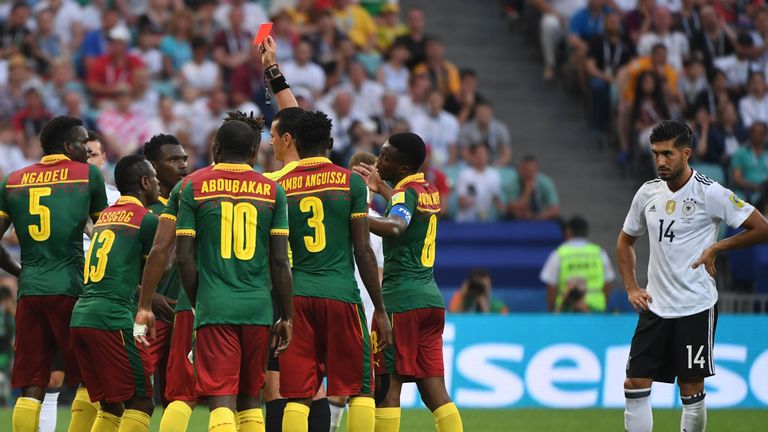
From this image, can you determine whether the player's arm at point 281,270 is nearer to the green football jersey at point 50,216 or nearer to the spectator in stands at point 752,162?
the green football jersey at point 50,216

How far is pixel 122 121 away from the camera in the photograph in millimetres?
19016

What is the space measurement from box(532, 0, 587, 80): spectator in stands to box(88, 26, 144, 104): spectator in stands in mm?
8019

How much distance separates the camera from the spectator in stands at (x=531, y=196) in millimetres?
20228

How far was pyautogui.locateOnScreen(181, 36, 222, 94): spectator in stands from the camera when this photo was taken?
2050cm

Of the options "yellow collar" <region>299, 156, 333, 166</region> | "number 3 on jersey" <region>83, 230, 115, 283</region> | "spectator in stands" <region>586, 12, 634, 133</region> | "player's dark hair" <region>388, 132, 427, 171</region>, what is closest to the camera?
"yellow collar" <region>299, 156, 333, 166</region>

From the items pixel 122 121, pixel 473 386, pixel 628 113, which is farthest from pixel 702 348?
pixel 628 113

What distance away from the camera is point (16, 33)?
20.6 metres

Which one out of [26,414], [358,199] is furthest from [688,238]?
[26,414]

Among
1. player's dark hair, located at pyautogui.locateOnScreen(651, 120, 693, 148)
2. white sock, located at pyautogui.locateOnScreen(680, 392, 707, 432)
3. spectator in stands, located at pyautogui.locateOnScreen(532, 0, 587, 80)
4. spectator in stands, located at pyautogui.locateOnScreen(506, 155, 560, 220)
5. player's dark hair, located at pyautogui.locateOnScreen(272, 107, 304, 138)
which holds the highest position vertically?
spectator in stands, located at pyautogui.locateOnScreen(532, 0, 587, 80)

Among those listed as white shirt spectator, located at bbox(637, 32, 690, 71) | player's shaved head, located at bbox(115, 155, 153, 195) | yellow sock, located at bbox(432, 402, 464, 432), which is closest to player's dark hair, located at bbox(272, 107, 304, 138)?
player's shaved head, located at bbox(115, 155, 153, 195)

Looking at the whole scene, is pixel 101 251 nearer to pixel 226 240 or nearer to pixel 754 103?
pixel 226 240

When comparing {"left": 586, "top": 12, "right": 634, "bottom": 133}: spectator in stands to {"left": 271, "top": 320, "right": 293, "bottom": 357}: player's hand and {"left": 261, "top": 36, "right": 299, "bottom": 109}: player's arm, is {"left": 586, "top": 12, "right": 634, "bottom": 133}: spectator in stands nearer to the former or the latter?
{"left": 261, "top": 36, "right": 299, "bottom": 109}: player's arm

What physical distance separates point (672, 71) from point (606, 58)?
1.14m

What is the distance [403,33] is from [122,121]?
603cm
